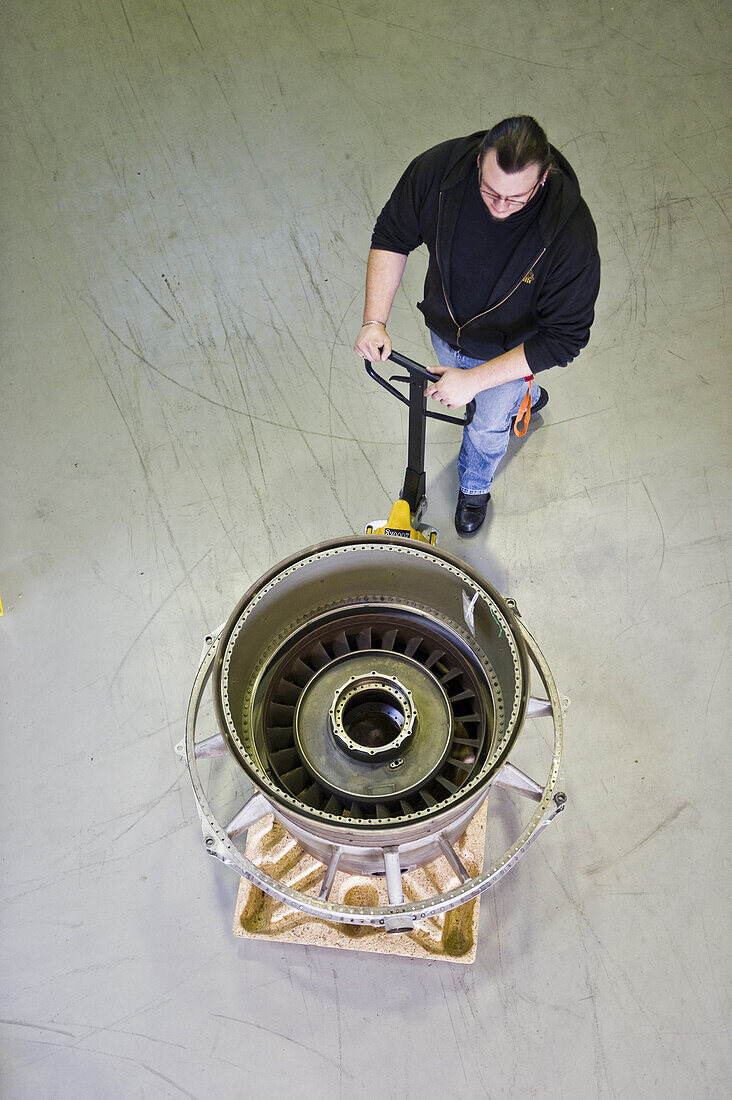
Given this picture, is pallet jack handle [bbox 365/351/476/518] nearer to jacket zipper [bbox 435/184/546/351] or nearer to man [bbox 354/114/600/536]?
man [bbox 354/114/600/536]

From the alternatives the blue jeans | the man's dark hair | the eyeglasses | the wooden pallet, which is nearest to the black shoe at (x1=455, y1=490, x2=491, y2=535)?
the blue jeans

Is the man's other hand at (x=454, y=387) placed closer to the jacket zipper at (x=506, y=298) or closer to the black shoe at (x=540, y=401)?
the jacket zipper at (x=506, y=298)

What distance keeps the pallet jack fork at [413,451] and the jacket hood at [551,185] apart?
1.43ft

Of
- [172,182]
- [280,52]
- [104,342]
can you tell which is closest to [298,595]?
[104,342]

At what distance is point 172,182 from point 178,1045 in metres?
3.24

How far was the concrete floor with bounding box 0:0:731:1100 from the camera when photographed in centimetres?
217

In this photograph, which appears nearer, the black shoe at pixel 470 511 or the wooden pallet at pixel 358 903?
the wooden pallet at pixel 358 903

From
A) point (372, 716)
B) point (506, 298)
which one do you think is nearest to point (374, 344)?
point (506, 298)

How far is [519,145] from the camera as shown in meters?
1.62

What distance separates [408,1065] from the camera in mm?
2121

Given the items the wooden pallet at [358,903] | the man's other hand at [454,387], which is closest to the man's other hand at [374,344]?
the man's other hand at [454,387]

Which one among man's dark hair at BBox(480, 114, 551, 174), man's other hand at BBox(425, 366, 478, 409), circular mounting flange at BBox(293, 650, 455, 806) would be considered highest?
man's dark hair at BBox(480, 114, 551, 174)

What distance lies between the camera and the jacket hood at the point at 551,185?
1828 mm

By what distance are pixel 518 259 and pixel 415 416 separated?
1.80 feet
